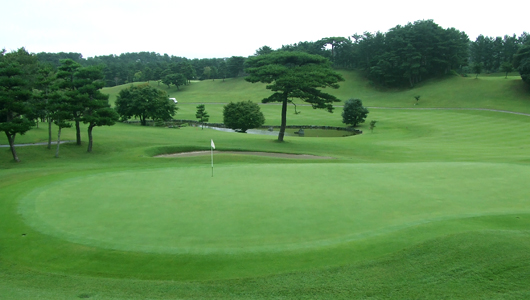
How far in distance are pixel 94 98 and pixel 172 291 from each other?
27854 mm

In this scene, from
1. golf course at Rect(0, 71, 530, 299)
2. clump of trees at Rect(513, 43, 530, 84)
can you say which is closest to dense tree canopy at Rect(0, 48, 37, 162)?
golf course at Rect(0, 71, 530, 299)

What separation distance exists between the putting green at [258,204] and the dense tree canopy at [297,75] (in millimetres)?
17935

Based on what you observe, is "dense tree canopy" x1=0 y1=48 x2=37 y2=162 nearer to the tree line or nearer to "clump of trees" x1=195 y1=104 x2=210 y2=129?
the tree line

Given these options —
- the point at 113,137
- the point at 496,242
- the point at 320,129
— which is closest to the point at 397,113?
the point at 320,129

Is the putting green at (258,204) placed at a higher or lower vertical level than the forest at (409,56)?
lower

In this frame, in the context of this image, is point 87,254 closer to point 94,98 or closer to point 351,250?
point 351,250

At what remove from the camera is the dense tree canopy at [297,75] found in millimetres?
34531

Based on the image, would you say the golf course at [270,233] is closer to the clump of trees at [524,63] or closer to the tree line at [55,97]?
the tree line at [55,97]

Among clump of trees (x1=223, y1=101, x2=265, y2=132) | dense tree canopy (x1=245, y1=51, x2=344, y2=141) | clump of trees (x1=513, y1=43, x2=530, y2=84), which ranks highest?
clump of trees (x1=513, y1=43, x2=530, y2=84)

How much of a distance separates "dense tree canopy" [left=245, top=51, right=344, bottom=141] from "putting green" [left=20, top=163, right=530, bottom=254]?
17935 mm

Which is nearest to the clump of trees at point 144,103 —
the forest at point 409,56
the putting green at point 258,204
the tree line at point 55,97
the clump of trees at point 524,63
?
the forest at point 409,56

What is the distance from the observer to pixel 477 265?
24.6ft

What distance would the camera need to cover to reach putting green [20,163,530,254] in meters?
9.78

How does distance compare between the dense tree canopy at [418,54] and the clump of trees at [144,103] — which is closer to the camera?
the clump of trees at [144,103]
